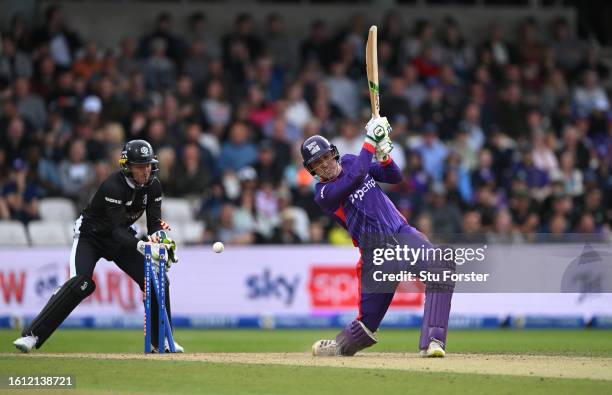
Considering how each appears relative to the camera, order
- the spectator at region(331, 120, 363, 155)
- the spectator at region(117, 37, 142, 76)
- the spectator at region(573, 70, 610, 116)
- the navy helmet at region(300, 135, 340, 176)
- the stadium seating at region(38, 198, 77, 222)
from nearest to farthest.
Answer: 1. the navy helmet at region(300, 135, 340, 176)
2. the stadium seating at region(38, 198, 77, 222)
3. the spectator at region(331, 120, 363, 155)
4. the spectator at region(117, 37, 142, 76)
5. the spectator at region(573, 70, 610, 116)

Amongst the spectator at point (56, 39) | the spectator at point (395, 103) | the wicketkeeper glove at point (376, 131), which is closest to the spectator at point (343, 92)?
the spectator at point (395, 103)

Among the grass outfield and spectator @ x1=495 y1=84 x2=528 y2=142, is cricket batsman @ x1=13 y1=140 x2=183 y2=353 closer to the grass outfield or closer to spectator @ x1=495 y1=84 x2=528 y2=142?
the grass outfield

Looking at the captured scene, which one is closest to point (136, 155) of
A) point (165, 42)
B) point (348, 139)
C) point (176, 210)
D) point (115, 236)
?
point (115, 236)

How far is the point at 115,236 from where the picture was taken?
12.1m

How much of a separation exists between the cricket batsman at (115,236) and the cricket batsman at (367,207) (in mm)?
1774

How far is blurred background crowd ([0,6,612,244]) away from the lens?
2023cm

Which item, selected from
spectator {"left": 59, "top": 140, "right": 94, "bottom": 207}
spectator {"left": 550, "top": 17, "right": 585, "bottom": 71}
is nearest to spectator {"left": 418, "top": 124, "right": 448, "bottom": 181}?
spectator {"left": 550, "top": 17, "right": 585, "bottom": 71}

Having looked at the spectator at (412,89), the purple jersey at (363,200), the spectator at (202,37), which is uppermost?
the spectator at (202,37)

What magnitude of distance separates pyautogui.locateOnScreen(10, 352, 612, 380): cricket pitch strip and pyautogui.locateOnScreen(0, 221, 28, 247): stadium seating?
6.84 metres

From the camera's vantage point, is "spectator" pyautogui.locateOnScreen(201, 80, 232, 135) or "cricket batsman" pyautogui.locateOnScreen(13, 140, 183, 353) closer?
"cricket batsman" pyautogui.locateOnScreen(13, 140, 183, 353)

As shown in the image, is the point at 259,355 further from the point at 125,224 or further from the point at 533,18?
the point at 533,18

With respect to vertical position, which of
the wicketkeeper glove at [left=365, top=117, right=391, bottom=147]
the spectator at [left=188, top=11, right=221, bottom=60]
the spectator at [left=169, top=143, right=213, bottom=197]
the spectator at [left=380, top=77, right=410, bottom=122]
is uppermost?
the spectator at [left=188, top=11, right=221, bottom=60]

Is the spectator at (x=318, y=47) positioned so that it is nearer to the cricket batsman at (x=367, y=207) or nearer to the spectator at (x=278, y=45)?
the spectator at (x=278, y=45)

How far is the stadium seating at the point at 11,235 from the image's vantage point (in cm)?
1891
